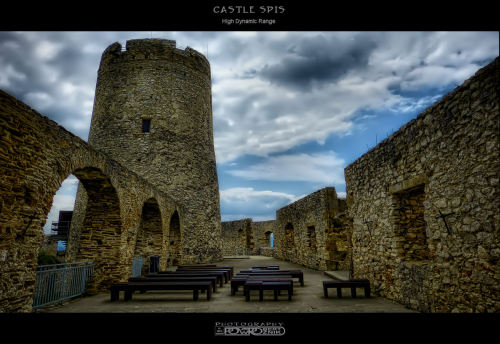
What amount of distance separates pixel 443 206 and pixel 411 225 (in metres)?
1.41

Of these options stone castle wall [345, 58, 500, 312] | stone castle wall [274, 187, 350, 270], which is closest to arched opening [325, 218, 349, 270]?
stone castle wall [274, 187, 350, 270]

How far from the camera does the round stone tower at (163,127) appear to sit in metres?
14.3

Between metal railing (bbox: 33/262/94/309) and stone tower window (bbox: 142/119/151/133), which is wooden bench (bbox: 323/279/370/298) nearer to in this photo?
metal railing (bbox: 33/262/94/309)

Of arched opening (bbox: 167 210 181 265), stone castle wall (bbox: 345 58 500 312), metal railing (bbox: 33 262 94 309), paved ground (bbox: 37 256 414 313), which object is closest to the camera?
stone castle wall (bbox: 345 58 500 312)

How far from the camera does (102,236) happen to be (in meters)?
7.03

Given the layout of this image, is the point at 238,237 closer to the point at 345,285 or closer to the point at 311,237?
the point at 311,237

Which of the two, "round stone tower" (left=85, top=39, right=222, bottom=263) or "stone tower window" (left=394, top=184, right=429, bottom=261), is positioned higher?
"round stone tower" (left=85, top=39, right=222, bottom=263)

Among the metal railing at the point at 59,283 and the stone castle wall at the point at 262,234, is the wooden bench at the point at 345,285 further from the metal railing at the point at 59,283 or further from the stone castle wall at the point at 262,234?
the stone castle wall at the point at 262,234

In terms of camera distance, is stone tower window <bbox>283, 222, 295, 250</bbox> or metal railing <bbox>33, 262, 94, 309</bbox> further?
stone tower window <bbox>283, 222, 295, 250</bbox>

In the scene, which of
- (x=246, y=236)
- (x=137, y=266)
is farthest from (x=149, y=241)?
(x=246, y=236)

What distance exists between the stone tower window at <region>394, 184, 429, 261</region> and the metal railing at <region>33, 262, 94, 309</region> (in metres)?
5.96

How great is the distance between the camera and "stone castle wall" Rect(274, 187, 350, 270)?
9.72m
